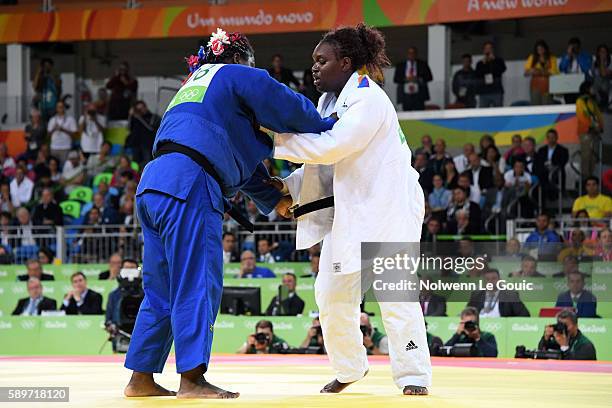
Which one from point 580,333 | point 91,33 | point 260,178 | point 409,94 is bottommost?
point 580,333

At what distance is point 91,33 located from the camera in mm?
19953

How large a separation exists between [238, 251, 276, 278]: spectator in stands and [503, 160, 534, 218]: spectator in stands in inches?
147

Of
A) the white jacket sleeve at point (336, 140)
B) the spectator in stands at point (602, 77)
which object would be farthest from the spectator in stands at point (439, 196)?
the white jacket sleeve at point (336, 140)

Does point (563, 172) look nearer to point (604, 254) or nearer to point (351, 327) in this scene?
point (604, 254)

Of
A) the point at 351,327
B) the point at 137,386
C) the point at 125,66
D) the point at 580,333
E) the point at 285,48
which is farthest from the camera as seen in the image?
the point at 285,48

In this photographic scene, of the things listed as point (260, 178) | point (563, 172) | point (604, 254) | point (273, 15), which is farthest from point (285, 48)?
point (260, 178)

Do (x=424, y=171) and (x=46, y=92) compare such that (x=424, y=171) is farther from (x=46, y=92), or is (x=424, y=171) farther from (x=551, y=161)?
(x=46, y=92)

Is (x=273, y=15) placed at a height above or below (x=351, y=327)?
above

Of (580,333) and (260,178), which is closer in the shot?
(260,178)

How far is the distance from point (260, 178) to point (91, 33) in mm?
15264

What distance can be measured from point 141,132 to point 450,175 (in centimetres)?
563

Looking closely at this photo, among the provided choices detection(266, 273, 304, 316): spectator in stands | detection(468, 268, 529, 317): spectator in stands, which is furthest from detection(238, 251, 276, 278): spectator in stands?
detection(468, 268, 529, 317): spectator in stands

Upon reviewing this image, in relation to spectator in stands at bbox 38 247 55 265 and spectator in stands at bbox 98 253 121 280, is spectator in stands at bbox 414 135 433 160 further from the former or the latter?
spectator in stands at bbox 38 247 55 265

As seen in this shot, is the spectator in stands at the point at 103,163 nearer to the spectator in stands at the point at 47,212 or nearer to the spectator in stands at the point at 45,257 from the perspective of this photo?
the spectator in stands at the point at 47,212
